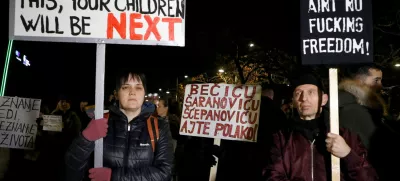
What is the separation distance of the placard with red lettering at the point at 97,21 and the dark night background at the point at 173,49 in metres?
0.42

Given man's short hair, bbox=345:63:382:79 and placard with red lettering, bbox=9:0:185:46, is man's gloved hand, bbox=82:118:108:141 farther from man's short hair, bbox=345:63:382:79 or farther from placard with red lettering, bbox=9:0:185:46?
man's short hair, bbox=345:63:382:79

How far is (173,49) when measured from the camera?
21.1 meters

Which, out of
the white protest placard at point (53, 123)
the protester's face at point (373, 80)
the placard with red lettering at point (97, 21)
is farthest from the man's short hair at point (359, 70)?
the white protest placard at point (53, 123)

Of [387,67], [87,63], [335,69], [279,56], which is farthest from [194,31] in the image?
[87,63]

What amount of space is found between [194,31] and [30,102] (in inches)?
410

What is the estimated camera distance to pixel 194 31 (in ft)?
53.6

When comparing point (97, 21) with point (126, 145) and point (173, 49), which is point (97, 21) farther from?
point (173, 49)

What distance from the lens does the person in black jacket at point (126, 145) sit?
2.86m

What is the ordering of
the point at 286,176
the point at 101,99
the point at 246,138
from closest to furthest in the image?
1. the point at 101,99
2. the point at 286,176
3. the point at 246,138

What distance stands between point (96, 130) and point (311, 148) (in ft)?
5.69

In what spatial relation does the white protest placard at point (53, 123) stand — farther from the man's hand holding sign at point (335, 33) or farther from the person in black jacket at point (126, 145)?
the man's hand holding sign at point (335, 33)

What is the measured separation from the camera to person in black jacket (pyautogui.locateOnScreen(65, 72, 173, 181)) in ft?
9.37

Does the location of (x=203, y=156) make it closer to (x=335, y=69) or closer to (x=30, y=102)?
(x=335, y=69)

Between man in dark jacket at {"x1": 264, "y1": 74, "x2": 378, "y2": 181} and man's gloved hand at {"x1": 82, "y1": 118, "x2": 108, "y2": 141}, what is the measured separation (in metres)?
1.45
